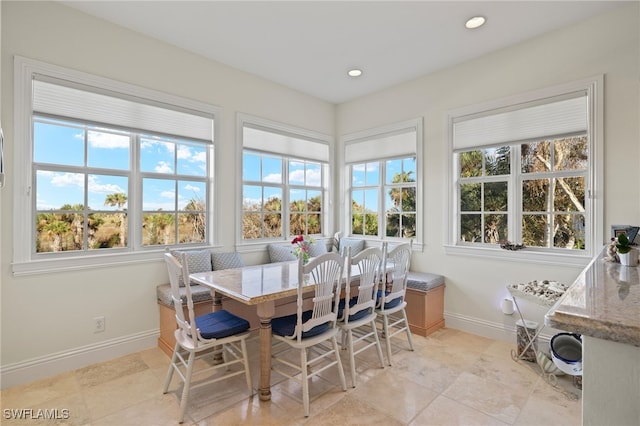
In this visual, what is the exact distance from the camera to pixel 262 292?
2096 mm

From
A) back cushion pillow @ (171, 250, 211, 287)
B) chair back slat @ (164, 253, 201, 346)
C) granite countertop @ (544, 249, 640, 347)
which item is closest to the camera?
granite countertop @ (544, 249, 640, 347)

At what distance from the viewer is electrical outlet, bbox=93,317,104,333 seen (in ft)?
9.06

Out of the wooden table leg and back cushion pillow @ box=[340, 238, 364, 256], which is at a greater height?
back cushion pillow @ box=[340, 238, 364, 256]

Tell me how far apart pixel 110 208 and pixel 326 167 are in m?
2.88

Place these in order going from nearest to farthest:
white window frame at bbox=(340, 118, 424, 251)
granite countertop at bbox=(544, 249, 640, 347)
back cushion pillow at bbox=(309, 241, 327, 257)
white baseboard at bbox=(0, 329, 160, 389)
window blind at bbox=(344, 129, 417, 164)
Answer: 1. granite countertop at bbox=(544, 249, 640, 347)
2. white baseboard at bbox=(0, 329, 160, 389)
3. white window frame at bbox=(340, 118, 424, 251)
4. window blind at bbox=(344, 129, 417, 164)
5. back cushion pillow at bbox=(309, 241, 327, 257)

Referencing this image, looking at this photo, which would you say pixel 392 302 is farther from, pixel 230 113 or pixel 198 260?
pixel 230 113

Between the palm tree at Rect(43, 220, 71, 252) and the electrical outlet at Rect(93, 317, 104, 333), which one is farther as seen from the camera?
the electrical outlet at Rect(93, 317, 104, 333)

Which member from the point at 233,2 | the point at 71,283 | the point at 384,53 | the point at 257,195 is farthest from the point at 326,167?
the point at 71,283

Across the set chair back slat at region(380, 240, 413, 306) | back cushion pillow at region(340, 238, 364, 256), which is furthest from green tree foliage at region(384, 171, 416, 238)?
chair back slat at region(380, 240, 413, 306)

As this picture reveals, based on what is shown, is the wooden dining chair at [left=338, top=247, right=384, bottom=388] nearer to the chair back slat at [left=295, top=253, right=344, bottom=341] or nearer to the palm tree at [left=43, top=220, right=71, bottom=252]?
the chair back slat at [left=295, top=253, right=344, bottom=341]

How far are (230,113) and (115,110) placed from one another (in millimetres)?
1159

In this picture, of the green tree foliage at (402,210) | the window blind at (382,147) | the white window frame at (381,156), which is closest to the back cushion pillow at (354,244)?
the white window frame at (381,156)

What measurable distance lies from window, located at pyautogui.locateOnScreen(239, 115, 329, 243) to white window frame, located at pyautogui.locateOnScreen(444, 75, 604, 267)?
73.5 inches

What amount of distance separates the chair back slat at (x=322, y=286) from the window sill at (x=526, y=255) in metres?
1.90
